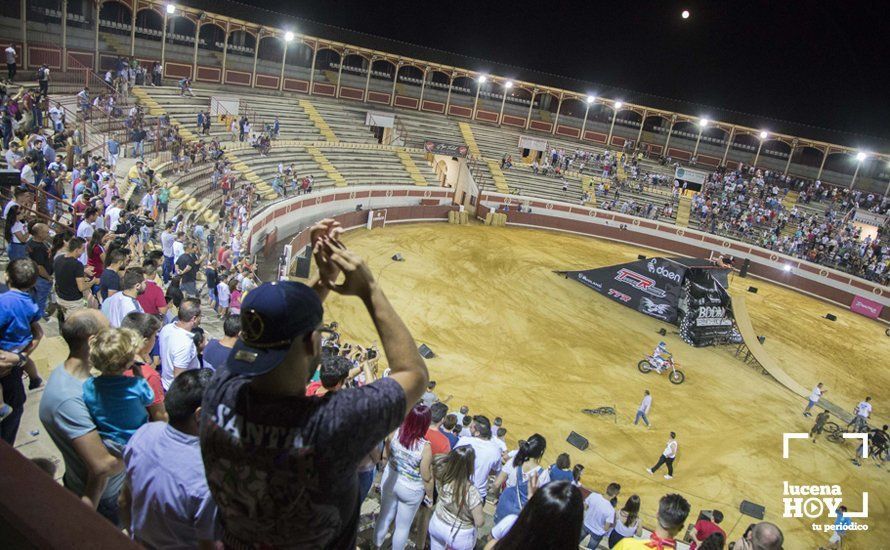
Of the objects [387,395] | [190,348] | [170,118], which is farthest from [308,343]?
[170,118]

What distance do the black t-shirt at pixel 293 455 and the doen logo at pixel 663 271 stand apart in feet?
73.9

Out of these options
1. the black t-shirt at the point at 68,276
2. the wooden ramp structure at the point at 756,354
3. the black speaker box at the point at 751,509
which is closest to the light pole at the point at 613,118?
the wooden ramp structure at the point at 756,354

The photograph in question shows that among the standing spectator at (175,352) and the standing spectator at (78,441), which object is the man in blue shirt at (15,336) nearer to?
the standing spectator at (175,352)

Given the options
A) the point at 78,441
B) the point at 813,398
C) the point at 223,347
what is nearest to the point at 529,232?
the point at 813,398

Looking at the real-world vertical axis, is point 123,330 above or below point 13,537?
below

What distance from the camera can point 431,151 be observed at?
3812 centimetres

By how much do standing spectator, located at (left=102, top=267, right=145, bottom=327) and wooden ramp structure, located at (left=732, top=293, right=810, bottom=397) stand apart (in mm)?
19112

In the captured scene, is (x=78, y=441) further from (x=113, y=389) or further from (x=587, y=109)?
(x=587, y=109)

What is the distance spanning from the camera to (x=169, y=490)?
2896mm

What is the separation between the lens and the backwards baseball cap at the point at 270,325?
196cm

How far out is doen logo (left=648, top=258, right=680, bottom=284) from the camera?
22672mm

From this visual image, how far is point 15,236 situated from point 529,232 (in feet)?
97.0

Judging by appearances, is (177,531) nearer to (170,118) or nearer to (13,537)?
(13,537)

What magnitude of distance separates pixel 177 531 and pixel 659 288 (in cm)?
2261
